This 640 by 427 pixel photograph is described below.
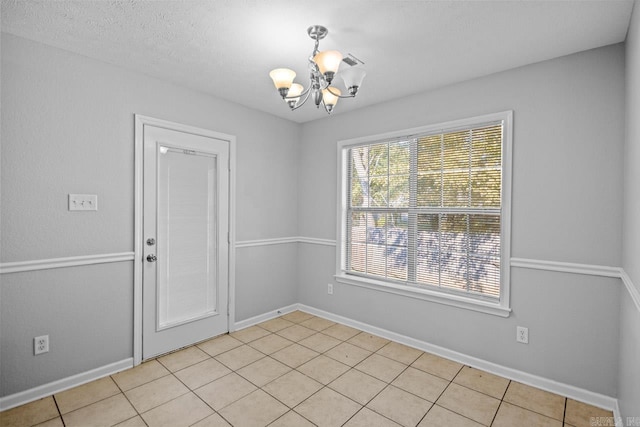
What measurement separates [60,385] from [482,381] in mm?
3157

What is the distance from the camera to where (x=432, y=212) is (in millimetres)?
3029

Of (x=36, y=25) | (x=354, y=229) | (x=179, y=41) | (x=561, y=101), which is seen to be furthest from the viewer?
(x=354, y=229)

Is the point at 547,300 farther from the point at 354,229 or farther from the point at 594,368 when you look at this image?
the point at 354,229

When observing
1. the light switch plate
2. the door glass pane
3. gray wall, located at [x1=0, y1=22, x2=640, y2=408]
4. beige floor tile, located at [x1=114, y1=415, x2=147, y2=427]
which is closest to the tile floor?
beige floor tile, located at [x1=114, y1=415, x2=147, y2=427]

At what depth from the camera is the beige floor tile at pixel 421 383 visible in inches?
92.2

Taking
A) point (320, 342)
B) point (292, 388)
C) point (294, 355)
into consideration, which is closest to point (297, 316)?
point (320, 342)

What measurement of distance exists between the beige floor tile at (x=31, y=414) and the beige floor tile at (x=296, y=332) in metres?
1.87

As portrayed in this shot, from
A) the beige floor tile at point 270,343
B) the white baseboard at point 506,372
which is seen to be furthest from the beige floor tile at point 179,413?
the white baseboard at point 506,372

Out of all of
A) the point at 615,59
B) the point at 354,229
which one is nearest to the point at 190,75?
the point at 354,229

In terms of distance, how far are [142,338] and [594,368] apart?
11.4 ft

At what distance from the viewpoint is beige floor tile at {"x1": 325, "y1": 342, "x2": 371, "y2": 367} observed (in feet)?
9.31

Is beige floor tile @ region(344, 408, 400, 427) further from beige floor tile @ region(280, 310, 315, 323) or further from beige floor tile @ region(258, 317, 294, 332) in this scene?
A: beige floor tile @ region(280, 310, 315, 323)

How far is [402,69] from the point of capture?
8.48ft

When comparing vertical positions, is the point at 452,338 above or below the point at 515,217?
below
